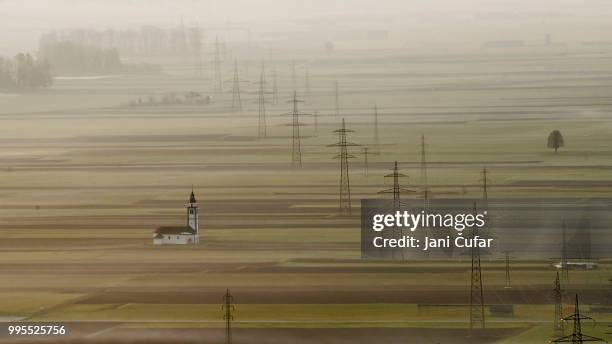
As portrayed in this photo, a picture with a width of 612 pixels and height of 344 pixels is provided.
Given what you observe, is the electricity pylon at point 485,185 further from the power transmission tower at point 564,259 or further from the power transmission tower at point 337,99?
the power transmission tower at point 337,99

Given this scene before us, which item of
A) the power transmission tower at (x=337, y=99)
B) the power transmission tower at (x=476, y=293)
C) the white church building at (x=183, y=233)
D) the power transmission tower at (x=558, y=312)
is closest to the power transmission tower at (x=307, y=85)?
the power transmission tower at (x=337, y=99)

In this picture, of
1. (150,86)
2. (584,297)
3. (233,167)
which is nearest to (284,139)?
(233,167)

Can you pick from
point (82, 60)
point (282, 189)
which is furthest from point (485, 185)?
point (82, 60)

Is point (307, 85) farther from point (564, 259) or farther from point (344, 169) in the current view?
point (564, 259)

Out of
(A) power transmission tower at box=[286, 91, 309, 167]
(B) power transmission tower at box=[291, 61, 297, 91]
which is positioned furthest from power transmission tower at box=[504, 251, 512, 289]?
(B) power transmission tower at box=[291, 61, 297, 91]

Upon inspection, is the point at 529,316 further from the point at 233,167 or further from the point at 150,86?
the point at 150,86

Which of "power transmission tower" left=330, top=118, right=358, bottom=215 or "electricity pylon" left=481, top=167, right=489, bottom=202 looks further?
"electricity pylon" left=481, top=167, right=489, bottom=202

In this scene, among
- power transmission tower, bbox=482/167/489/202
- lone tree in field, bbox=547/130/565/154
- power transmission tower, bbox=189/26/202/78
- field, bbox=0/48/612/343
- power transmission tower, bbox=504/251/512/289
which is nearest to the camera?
field, bbox=0/48/612/343

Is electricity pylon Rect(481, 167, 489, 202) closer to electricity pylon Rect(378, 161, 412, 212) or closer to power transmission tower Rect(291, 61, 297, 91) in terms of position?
electricity pylon Rect(378, 161, 412, 212)
